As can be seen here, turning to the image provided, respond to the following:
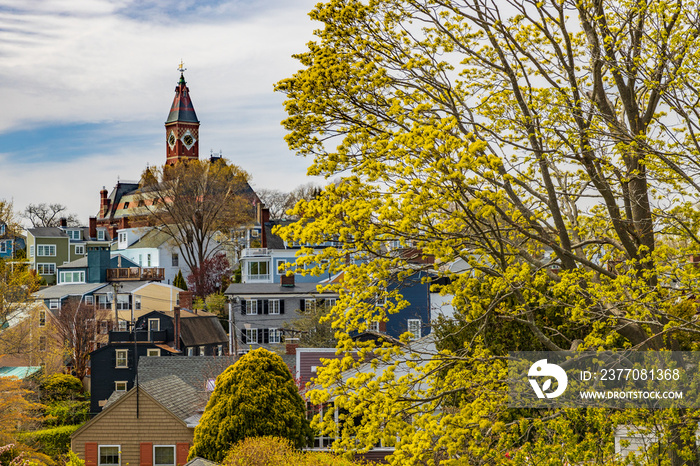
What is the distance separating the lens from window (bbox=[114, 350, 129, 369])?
3678cm

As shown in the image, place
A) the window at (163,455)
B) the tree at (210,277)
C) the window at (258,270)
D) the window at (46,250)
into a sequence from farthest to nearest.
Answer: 1. the window at (46,250)
2. the tree at (210,277)
3. the window at (258,270)
4. the window at (163,455)

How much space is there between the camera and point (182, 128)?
332ft

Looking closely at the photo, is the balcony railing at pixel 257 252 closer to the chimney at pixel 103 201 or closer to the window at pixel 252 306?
the window at pixel 252 306

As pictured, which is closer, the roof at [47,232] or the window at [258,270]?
the window at [258,270]

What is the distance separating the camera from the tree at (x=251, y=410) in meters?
20.1

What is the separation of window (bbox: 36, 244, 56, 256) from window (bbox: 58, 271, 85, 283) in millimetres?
17355

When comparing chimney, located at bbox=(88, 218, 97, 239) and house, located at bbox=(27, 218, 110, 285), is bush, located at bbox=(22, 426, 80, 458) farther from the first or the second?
chimney, located at bbox=(88, 218, 97, 239)

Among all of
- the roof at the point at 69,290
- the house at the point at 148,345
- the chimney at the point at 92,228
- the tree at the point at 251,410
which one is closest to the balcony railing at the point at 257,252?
the house at the point at 148,345

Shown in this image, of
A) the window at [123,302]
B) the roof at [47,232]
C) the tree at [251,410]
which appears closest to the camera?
Answer: the tree at [251,410]

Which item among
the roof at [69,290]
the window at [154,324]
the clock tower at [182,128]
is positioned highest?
the clock tower at [182,128]

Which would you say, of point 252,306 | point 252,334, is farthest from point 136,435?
point 252,306

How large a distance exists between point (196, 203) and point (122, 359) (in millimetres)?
33782

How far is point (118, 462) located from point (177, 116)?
265 feet

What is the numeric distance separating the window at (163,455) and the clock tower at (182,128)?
79.0m
